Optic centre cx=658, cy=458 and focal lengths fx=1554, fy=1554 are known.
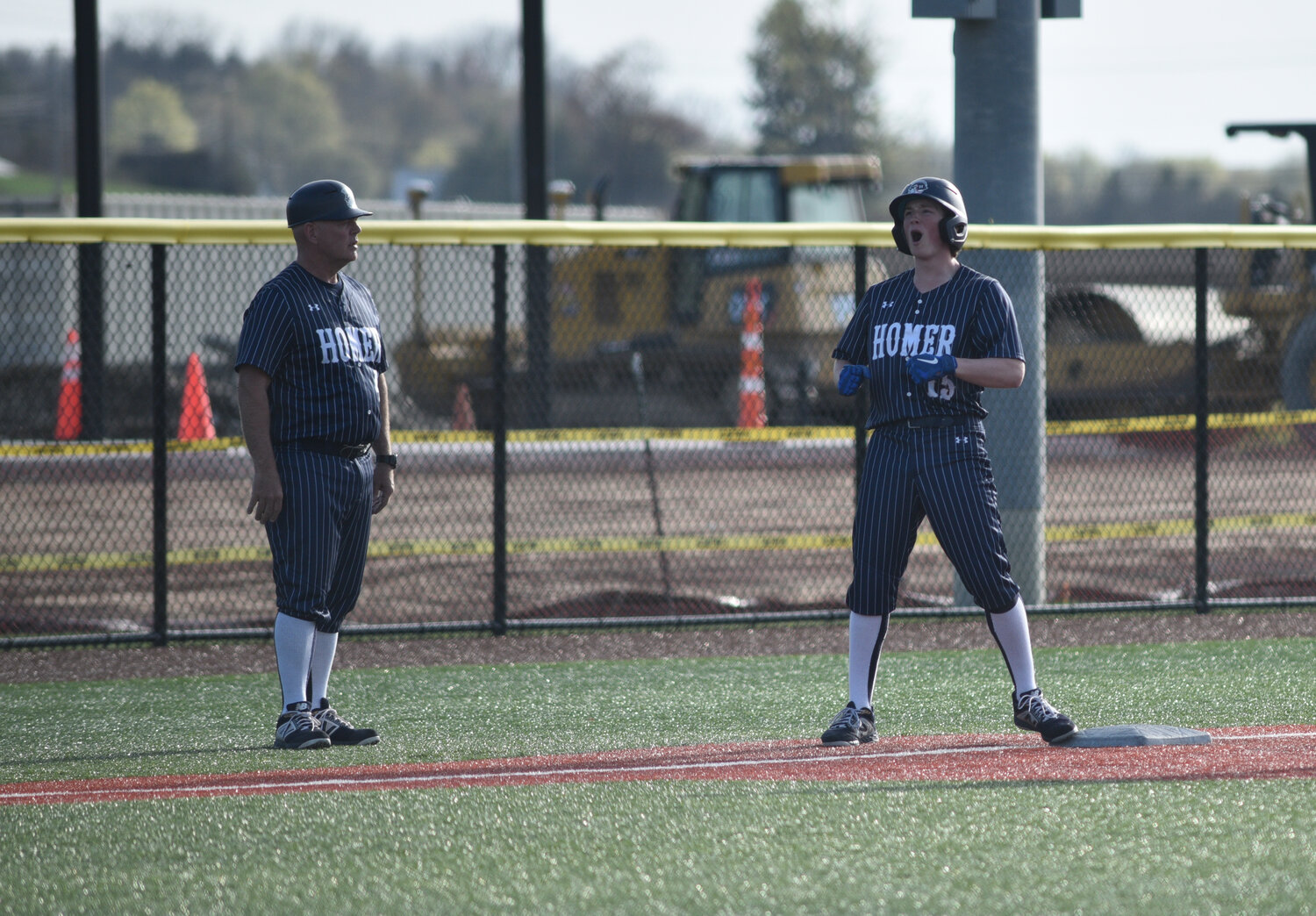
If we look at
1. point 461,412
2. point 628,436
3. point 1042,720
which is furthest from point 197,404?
point 1042,720

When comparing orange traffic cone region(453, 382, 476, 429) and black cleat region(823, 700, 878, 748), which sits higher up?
orange traffic cone region(453, 382, 476, 429)

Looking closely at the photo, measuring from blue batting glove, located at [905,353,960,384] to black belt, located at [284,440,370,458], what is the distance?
187cm

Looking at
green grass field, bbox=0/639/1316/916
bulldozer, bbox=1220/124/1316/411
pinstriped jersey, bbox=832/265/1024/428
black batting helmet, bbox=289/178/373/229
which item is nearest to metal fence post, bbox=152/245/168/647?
green grass field, bbox=0/639/1316/916

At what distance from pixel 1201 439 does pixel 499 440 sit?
3658 mm

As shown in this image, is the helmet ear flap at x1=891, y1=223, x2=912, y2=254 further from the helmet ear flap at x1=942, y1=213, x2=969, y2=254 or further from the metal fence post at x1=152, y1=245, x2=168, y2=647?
the metal fence post at x1=152, y1=245, x2=168, y2=647

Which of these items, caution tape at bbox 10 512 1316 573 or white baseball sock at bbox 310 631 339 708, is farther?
caution tape at bbox 10 512 1316 573

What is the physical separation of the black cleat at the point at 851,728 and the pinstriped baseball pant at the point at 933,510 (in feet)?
1.12

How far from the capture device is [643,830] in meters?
4.03

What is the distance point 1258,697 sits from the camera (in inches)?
233

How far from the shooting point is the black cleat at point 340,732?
5324mm

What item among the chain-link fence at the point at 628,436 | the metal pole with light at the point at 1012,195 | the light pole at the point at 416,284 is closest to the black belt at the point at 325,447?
the chain-link fence at the point at 628,436

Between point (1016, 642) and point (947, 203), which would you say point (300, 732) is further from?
point (947, 203)

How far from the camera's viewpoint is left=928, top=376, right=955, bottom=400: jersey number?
491 cm

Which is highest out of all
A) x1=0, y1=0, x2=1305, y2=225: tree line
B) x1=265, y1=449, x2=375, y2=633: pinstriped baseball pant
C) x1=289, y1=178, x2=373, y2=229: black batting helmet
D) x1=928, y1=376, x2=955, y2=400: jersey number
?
x1=0, y1=0, x2=1305, y2=225: tree line
